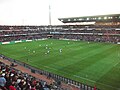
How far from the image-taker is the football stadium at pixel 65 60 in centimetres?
1919

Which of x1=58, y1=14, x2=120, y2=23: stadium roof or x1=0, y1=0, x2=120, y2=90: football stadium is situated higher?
x1=58, y1=14, x2=120, y2=23: stadium roof

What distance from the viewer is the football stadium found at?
19188 millimetres

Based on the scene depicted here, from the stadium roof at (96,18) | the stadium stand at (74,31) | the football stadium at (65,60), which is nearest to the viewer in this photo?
the football stadium at (65,60)

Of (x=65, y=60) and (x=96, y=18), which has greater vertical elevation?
(x=96, y=18)

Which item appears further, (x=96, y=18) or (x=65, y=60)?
(x=96, y=18)

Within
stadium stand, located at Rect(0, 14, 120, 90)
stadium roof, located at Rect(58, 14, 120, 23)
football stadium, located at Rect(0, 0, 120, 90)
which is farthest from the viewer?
stadium roof, located at Rect(58, 14, 120, 23)

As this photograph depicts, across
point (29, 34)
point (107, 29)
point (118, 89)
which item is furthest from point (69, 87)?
point (29, 34)

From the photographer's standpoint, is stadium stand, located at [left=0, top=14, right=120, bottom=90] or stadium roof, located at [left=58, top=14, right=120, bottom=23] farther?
stadium roof, located at [left=58, top=14, right=120, bottom=23]

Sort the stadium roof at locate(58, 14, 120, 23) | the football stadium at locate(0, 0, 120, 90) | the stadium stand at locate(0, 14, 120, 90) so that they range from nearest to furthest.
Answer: the football stadium at locate(0, 0, 120, 90) < the stadium stand at locate(0, 14, 120, 90) < the stadium roof at locate(58, 14, 120, 23)

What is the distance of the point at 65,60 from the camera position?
3566 centimetres

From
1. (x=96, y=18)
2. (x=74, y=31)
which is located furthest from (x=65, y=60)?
(x=96, y=18)

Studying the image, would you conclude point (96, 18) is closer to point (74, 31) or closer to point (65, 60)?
point (74, 31)

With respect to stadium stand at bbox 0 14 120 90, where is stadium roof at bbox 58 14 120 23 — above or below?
above

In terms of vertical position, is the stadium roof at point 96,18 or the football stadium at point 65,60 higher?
the stadium roof at point 96,18
